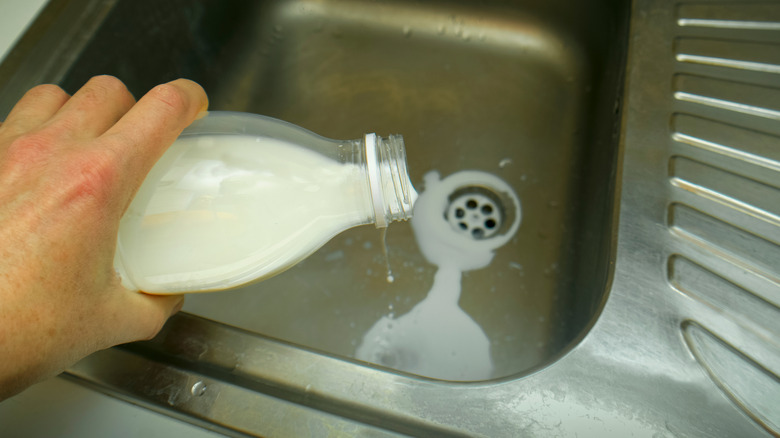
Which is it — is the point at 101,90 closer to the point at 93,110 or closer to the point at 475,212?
the point at 93,110

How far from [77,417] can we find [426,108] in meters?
0.59

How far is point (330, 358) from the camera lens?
40 centimetres

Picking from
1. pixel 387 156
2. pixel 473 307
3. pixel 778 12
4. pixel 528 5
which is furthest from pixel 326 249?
pixel 778 12

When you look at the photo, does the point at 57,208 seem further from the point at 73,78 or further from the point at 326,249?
the point at 326,249

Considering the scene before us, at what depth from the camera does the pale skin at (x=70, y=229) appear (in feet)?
0.92

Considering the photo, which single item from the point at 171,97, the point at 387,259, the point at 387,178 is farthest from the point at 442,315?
the point at 171,97

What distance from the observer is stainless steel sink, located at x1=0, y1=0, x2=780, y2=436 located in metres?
0.38

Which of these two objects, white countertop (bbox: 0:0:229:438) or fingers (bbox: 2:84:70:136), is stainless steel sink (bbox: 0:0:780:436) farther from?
fingers (bbox: 2:84:70:136)

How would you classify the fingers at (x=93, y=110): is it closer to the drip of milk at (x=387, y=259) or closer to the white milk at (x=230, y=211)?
the white milk at (x=230, y=211)

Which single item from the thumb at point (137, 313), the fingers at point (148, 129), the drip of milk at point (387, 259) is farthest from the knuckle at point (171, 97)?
the drip of milk at point (387, 259)

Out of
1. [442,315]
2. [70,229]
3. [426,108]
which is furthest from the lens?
[426,108]

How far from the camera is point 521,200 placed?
0.69 metres

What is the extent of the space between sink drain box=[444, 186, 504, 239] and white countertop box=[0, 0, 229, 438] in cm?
43

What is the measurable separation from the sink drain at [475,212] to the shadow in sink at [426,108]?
3 cm
